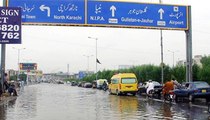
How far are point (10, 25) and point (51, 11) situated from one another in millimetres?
4061

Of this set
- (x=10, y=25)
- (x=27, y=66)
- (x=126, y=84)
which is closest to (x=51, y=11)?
(x=10, y=25)

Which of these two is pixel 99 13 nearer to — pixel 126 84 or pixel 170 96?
pixel 170 96

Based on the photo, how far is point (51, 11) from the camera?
32.8 meters

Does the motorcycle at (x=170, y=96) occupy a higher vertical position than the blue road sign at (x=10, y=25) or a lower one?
lower

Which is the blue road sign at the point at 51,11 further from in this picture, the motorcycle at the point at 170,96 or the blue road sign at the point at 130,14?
the motorcycle at the point at 170,96

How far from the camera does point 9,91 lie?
3850 centimetres

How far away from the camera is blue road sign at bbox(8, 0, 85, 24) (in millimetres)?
32438

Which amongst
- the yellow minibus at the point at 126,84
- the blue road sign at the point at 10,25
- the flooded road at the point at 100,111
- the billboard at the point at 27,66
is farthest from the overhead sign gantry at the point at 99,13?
the billboard at the point at 27,66

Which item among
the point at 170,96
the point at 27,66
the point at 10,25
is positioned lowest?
the point at 170,96

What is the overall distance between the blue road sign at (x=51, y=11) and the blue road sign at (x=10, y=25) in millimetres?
2300

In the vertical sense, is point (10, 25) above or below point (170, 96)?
above

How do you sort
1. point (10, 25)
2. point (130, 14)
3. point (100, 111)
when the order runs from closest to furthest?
point (100, 111) → point (10, 25) → point (130, 14)

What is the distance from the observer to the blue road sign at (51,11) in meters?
32.4

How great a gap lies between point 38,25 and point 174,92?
11.8 metres
